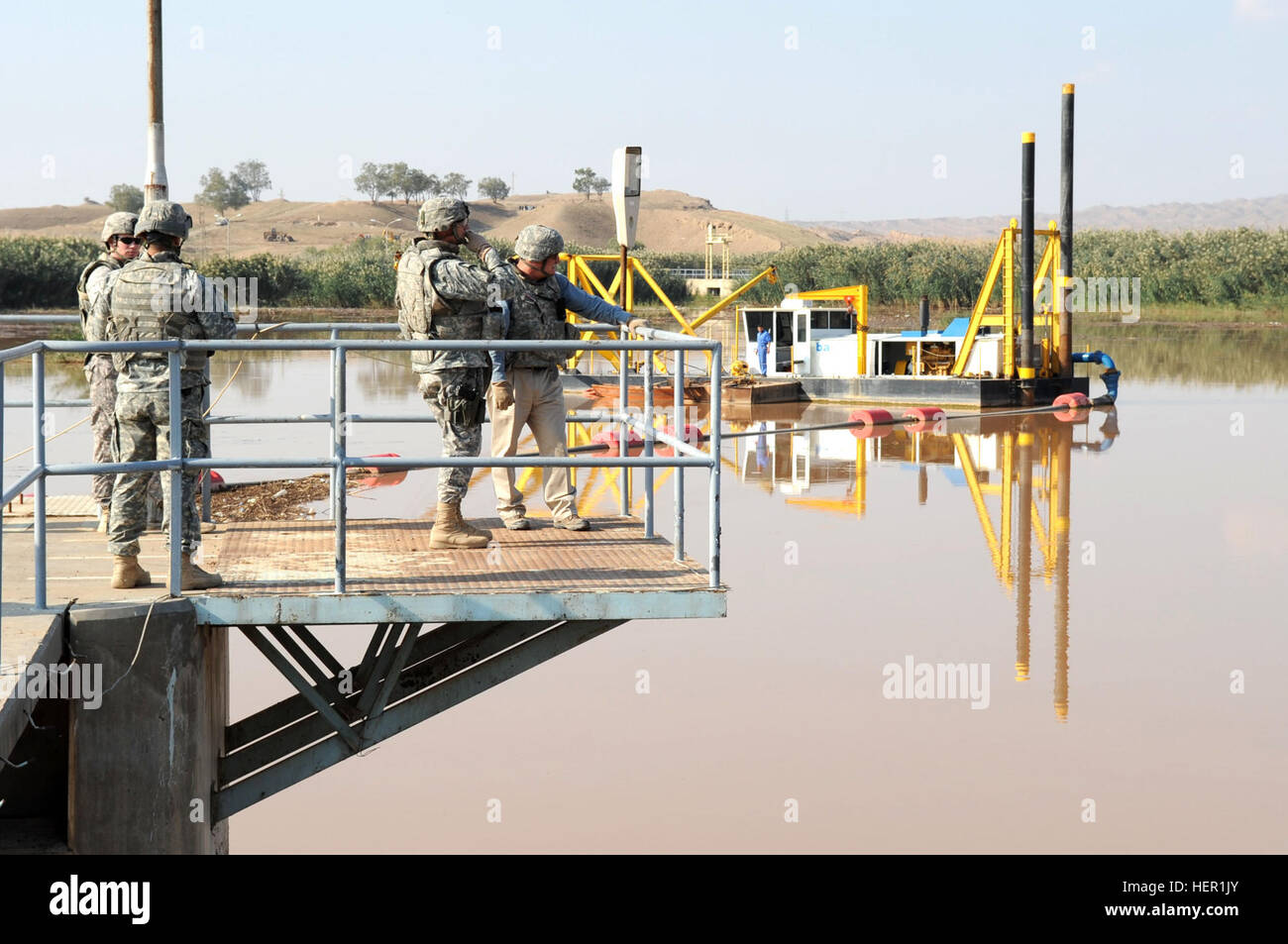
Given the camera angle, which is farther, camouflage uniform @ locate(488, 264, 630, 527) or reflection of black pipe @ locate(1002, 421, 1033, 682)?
reflection of black pipe @ locate(1002, 421, 1033, 682)

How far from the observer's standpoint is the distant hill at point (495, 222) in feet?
401

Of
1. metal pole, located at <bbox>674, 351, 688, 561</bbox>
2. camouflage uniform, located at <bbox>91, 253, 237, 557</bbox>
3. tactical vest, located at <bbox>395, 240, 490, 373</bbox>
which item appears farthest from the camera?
tactical vest, located at <bbox>395, 240, 490, 373</bbox>

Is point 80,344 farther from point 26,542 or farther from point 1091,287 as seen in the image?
point 1091,287

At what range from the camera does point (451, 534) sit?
23.5ft

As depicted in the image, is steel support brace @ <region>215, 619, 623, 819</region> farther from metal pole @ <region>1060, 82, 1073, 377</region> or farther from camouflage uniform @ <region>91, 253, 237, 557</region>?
metal pole @ <region>1060, 82, 1073, 377</region>

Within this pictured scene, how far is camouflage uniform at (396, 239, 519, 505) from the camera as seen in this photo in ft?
22.9

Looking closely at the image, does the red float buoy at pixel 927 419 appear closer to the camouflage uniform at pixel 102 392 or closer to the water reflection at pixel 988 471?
the water reflection at pixel 988 471

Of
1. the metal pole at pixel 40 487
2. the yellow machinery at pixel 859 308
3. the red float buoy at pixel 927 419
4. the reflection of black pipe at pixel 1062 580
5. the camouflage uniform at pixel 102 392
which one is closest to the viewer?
the metal pole at pixel 40 487

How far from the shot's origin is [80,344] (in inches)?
223

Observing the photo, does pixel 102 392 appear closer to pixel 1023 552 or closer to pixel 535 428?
pixel 535 428

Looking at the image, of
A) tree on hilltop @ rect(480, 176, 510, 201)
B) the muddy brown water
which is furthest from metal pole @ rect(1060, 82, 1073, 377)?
tree on hilltop @ rect(480, 176, 510, 201)

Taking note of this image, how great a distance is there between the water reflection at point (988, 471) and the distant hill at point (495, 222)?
3501 inches

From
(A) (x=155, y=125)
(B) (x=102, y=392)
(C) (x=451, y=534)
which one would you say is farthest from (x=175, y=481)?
(A) (x=155, y=125)

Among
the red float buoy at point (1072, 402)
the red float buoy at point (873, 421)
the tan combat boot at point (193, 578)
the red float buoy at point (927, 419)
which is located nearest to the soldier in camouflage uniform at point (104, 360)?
the tan combat boot at point (193, 578)
